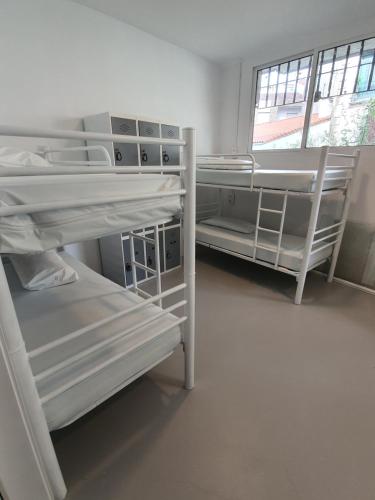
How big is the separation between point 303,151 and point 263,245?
4.37 ft

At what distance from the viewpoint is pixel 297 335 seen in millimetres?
1933

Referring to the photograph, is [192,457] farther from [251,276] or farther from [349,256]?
[349,256]

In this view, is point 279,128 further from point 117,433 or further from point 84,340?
point 117,433

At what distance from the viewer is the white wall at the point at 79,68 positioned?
6.20 ft

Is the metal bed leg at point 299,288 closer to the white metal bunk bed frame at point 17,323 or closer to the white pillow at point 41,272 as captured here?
the white metal bunk bed frame at point 17,323

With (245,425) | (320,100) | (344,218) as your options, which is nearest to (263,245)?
(344,218)

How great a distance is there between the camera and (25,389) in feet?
2.52

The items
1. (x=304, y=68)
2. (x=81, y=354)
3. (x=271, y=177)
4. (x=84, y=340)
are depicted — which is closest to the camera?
(x=81, y=354)

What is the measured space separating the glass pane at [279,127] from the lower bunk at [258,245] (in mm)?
1154

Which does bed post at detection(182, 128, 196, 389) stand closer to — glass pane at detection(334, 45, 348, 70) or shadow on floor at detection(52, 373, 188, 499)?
shadow on floor at detection(52, 373, 188, 499)

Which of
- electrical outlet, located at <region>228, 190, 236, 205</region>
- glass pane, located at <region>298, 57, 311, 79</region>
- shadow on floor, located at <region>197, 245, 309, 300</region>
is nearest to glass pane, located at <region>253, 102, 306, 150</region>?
glass pane, located at <region>298, 57, 311, 79</region>

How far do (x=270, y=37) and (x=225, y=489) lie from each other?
3.80 m

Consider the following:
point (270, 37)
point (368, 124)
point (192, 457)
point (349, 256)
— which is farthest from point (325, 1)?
point (192, 457)

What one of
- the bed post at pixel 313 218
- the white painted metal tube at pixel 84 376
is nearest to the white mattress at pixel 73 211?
the white painted metal tube at pixel 84 376
